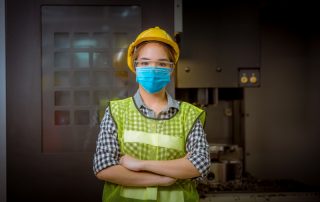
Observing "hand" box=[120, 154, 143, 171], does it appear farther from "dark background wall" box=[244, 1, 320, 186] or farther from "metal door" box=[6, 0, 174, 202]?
"dark background wall" box=[244, 1, 320, 186]

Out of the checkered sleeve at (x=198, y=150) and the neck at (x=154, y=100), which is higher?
the neck at (x=154, y=100)

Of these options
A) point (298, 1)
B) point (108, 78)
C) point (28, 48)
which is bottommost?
point (108, 78)

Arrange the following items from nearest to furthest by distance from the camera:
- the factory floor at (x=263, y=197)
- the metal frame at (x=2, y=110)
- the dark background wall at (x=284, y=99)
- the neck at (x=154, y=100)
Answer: the neck at (x=154, y=100) < the metal frame at (x=2, y=110) < the factory floor at (x=263, y=197) < the dark background wall at (x=284, y=99)

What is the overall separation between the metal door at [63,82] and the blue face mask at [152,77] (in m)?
0.53

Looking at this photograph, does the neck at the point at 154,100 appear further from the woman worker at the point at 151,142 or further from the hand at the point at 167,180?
the hand at the point at 167,180

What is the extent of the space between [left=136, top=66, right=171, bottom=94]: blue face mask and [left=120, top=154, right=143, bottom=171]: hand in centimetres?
26

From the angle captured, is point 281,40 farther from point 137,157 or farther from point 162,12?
point 137,157

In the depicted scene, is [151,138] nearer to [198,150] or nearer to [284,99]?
[198,150]

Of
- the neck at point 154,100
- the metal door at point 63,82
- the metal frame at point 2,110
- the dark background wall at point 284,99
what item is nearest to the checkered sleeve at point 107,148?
the neck at point 154,100

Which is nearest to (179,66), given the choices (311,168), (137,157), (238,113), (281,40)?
(238,113)

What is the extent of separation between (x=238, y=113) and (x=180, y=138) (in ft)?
4.49

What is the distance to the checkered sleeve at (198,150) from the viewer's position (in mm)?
1218

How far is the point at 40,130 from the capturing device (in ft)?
5.76

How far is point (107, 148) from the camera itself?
48.3 inches
